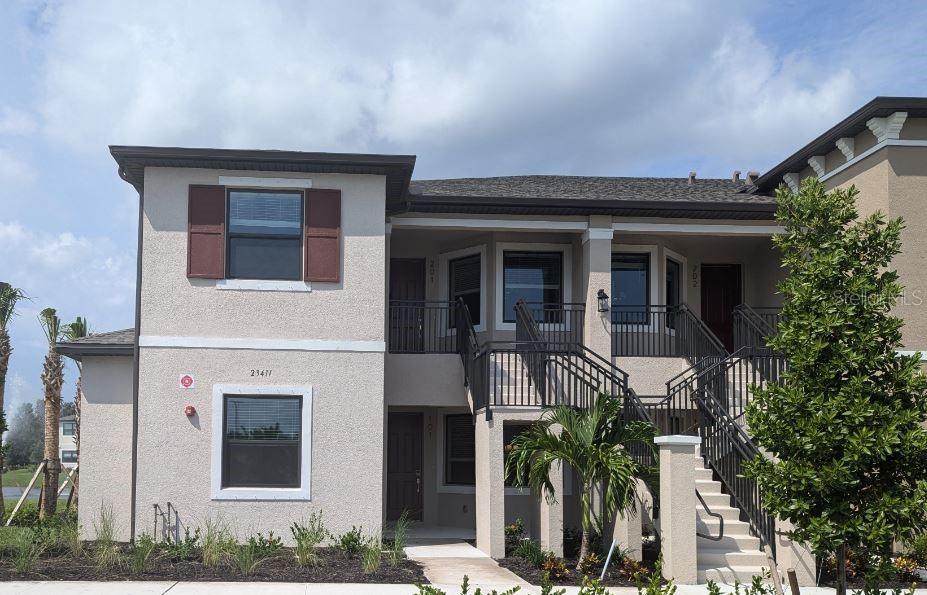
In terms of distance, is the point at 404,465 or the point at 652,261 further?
the point at 404,465

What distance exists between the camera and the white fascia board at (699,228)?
17641 millimetres

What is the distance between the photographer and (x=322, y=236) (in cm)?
1514

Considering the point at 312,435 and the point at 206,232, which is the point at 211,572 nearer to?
the point at 312,435

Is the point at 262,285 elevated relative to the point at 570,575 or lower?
elevated

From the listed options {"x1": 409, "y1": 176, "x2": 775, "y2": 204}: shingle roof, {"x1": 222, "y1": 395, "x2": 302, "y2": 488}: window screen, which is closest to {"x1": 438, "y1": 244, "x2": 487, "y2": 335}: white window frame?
{"x1": 409, "y1": 176, "x2": 775, "y2": 204}: shingle roof

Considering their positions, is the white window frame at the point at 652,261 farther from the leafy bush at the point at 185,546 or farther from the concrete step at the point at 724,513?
the leafy bush at the point at 185,546

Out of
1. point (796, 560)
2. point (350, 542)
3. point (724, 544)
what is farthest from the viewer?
point (350, 542)

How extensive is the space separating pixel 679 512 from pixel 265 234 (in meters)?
7.48

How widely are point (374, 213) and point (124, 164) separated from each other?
12.7 ft

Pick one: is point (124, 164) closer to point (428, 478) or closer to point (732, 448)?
point (428, 478)

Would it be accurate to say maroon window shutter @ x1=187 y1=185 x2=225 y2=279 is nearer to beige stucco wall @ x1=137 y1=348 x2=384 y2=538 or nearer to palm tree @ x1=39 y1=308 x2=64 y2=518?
beige stucco wall @ x1=137 y1=348 x2=384 y2=538

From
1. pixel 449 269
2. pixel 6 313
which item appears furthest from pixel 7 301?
pixel 449 269

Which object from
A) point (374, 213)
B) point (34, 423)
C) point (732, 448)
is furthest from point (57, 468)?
point (34, 423)

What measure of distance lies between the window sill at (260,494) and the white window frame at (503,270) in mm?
5672
